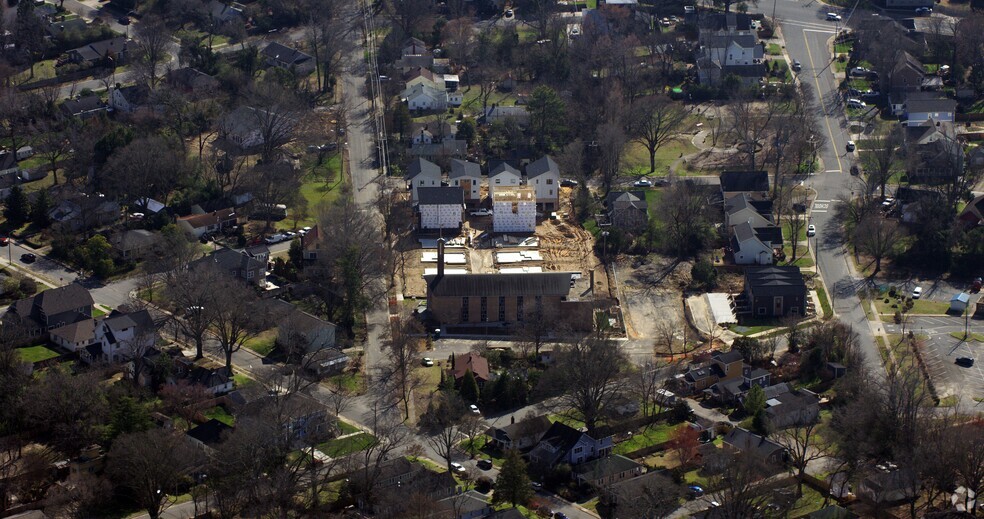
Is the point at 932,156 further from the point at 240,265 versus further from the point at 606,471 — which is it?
the point at 240,265

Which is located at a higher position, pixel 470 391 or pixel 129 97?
pixel 470 391

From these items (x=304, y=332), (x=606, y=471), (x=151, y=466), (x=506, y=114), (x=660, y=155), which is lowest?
(x=660, y=155)

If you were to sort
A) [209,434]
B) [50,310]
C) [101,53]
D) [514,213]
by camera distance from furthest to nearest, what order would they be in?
[101,53]
[514,213]
[50,310]
[209,434]

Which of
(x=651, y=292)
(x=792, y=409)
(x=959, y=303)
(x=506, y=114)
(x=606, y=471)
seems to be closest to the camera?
(x=606, y=471)

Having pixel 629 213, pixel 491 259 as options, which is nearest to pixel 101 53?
pixel 491 259

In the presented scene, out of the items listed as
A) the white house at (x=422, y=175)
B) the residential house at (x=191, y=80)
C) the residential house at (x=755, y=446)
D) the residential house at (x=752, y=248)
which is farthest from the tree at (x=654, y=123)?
the residential house at (x=755, y=446)

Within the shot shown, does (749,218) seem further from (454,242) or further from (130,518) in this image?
(130,518)

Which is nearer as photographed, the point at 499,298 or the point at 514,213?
the point at 499,298

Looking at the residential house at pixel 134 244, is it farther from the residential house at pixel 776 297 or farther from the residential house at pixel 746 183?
the residential house at pixel 746 183
